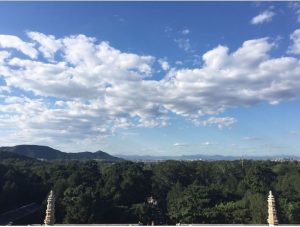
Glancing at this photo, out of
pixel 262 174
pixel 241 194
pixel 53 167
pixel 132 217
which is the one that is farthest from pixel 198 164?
pixel 132 217

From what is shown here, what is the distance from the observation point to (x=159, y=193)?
51.1 metres

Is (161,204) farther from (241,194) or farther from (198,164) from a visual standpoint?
(198,164)

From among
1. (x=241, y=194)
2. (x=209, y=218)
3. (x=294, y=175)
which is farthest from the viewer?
(x=294, y=175)

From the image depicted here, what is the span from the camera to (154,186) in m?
52.3

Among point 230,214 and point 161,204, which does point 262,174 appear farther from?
point 230,214

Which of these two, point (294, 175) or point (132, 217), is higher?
point (294, 175)

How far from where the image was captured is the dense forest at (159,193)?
35.1m

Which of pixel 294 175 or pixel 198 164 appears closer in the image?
pixel 294 175

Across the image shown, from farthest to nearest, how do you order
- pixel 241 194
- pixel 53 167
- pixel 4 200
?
pixel 53 167 < pixel 241 194 < pixel 4 200

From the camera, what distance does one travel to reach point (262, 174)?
176ft

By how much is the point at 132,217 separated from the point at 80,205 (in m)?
5.22

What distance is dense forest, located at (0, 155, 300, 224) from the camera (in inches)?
1380

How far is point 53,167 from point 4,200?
15768 millimetres

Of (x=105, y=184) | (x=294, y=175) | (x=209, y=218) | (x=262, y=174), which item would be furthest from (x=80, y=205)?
(x=294, y=175)
